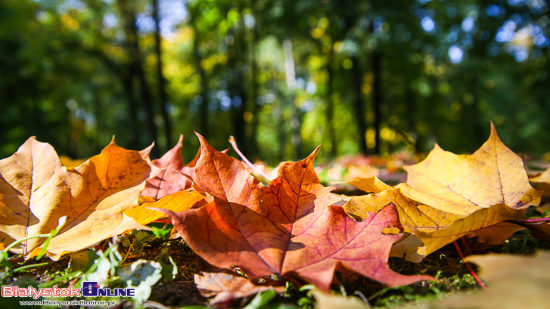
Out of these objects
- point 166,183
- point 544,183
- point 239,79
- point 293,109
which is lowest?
point 293,109

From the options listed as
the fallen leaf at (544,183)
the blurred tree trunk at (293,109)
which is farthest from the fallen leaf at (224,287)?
the blurred tree trunk at (293,109)

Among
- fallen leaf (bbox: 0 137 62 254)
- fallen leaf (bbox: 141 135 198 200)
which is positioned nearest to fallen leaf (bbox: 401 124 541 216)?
fallen leaf (bbox: 141 135 198 200)

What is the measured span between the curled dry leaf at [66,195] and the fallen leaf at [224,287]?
0.14 metres

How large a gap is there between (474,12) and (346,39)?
4542 millimetres

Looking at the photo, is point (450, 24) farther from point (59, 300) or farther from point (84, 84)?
point (84, 84)

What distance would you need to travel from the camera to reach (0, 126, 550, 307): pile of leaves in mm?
396

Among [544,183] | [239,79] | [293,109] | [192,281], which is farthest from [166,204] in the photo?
[239,79]

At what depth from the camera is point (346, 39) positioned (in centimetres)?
812

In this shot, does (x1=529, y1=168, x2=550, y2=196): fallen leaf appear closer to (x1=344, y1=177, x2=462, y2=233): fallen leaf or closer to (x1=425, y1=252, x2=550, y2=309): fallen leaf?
(x1=344, y1=177, x2=462, y2=233): fallen leaf

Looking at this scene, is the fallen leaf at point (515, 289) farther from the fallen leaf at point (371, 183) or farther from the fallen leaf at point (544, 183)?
the fallen leaf at point (544, 183)

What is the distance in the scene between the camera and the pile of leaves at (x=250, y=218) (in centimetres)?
40

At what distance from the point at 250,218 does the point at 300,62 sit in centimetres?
1406

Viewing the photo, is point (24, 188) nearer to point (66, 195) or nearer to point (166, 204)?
point (66, 195)

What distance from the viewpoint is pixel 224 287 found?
0.40 meters
